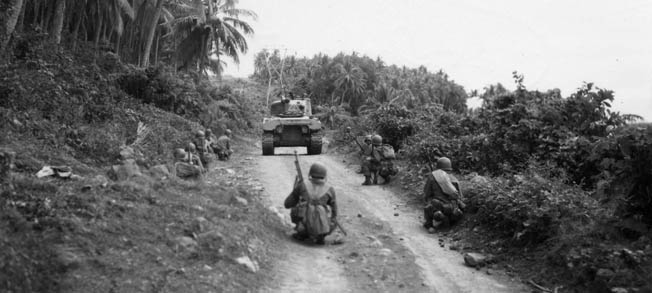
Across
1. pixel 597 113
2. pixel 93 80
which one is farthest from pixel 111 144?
pixel 597 113

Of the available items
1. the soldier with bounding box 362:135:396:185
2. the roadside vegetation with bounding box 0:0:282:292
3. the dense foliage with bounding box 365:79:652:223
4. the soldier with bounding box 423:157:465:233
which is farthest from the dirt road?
the soldier with bounding box 362:135:396:185

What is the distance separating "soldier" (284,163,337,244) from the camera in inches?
293

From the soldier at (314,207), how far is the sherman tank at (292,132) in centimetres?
993

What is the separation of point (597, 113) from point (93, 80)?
1417cm

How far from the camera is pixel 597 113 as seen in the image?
11.8 meters

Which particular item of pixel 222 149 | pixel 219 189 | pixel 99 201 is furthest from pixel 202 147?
pixel 99 201

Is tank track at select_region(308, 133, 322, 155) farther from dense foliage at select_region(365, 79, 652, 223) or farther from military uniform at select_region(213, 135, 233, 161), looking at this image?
dense foliage at select_region(365, 79, 652, 223)

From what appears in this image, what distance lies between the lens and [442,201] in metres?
9.27

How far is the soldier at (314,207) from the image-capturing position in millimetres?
7449

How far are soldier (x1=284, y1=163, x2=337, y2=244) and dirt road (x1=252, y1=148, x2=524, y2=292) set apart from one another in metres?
0.21

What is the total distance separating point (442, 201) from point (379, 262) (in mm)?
2661

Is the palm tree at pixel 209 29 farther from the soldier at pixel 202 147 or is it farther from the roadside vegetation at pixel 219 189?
the soldier at pixel 202 147

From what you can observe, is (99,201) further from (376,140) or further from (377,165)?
(377,165)

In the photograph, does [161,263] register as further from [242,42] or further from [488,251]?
[242,42]
